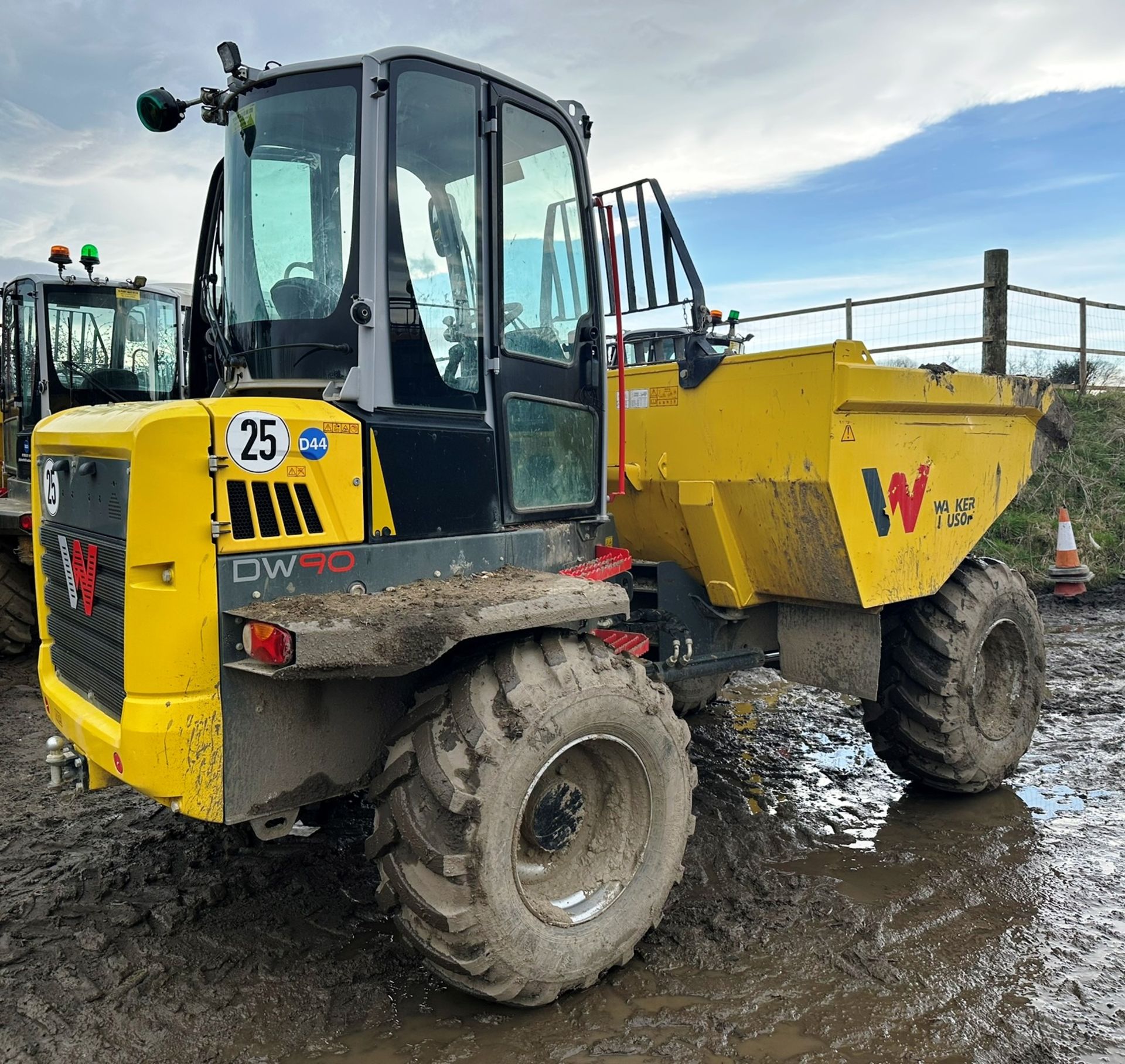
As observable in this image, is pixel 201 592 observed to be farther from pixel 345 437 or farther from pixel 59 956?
pixel 59 956

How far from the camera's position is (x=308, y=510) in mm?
2770

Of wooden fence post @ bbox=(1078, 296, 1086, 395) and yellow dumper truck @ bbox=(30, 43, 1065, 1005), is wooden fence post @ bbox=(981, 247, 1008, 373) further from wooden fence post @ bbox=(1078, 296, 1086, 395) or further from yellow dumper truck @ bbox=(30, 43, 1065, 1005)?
yellow dumper truck @ bbox=(30, 43, 1065, 1005)

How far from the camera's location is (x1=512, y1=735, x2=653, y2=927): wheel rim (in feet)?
10.1

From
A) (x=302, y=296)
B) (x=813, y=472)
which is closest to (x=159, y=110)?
(x=302, y=296)

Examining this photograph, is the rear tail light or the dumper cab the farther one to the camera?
the dumper cab

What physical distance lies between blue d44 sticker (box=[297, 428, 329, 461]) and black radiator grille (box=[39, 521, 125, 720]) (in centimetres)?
58

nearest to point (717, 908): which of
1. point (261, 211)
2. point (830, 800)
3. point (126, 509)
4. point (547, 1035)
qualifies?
point (547, 1035)

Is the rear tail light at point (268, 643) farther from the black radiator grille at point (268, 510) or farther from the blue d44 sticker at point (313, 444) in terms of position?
the blue d44 sticker at point (313, 444)

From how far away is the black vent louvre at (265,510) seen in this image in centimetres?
267

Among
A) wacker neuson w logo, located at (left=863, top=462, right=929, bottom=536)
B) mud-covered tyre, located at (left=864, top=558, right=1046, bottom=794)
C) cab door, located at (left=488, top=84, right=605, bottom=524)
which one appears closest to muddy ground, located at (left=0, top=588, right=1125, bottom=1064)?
mud-covered tyre, located at (left=864, top=558, right=1046, bottom=794)

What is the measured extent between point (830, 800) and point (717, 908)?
1.35 m

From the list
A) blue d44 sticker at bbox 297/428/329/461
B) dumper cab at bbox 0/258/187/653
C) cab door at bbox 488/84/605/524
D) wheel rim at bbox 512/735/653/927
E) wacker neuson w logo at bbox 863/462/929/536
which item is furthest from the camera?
dumper cab at bbox 0/258/187/653

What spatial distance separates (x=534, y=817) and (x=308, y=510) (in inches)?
47.3

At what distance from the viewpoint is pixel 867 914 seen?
3.54 m
